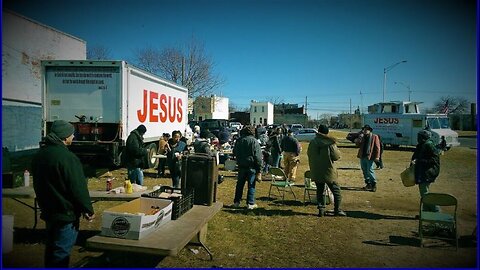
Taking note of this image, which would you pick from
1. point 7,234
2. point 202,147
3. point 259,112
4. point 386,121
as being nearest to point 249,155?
point 202,147

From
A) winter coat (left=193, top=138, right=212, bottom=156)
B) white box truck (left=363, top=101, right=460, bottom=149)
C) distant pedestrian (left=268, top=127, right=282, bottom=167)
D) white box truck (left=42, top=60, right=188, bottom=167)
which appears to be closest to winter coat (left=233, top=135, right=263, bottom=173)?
winter coat (left=193, top=138, right=212, bottom=156)

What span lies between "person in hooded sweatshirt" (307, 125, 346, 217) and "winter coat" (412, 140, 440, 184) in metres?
1.52

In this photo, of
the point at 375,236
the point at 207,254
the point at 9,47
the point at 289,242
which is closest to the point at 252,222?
the point at 289,242

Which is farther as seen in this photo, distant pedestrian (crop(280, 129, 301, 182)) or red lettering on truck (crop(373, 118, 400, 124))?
red lettering on truck (crop(373, 118, 400, 124))

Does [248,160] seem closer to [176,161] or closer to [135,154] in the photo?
[176,161]

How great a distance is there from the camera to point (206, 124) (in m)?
27.2

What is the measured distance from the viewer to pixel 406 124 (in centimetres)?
2466

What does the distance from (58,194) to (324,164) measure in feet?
16.1

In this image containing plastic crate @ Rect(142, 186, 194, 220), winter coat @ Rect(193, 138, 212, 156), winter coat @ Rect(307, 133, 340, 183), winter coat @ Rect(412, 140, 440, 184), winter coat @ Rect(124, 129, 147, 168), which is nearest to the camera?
plastic crate @ Rect(142, 186, 194, 220)

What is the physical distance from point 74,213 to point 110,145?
693cm

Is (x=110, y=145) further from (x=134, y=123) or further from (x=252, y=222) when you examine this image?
(x=252, y=222)

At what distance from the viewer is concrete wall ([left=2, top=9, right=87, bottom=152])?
52.9 feet

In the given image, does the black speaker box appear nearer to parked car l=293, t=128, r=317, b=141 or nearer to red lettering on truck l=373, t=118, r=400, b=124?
red lettering on truck l=373, t=118, r=400, b=124

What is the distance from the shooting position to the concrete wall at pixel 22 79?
52.9ft
